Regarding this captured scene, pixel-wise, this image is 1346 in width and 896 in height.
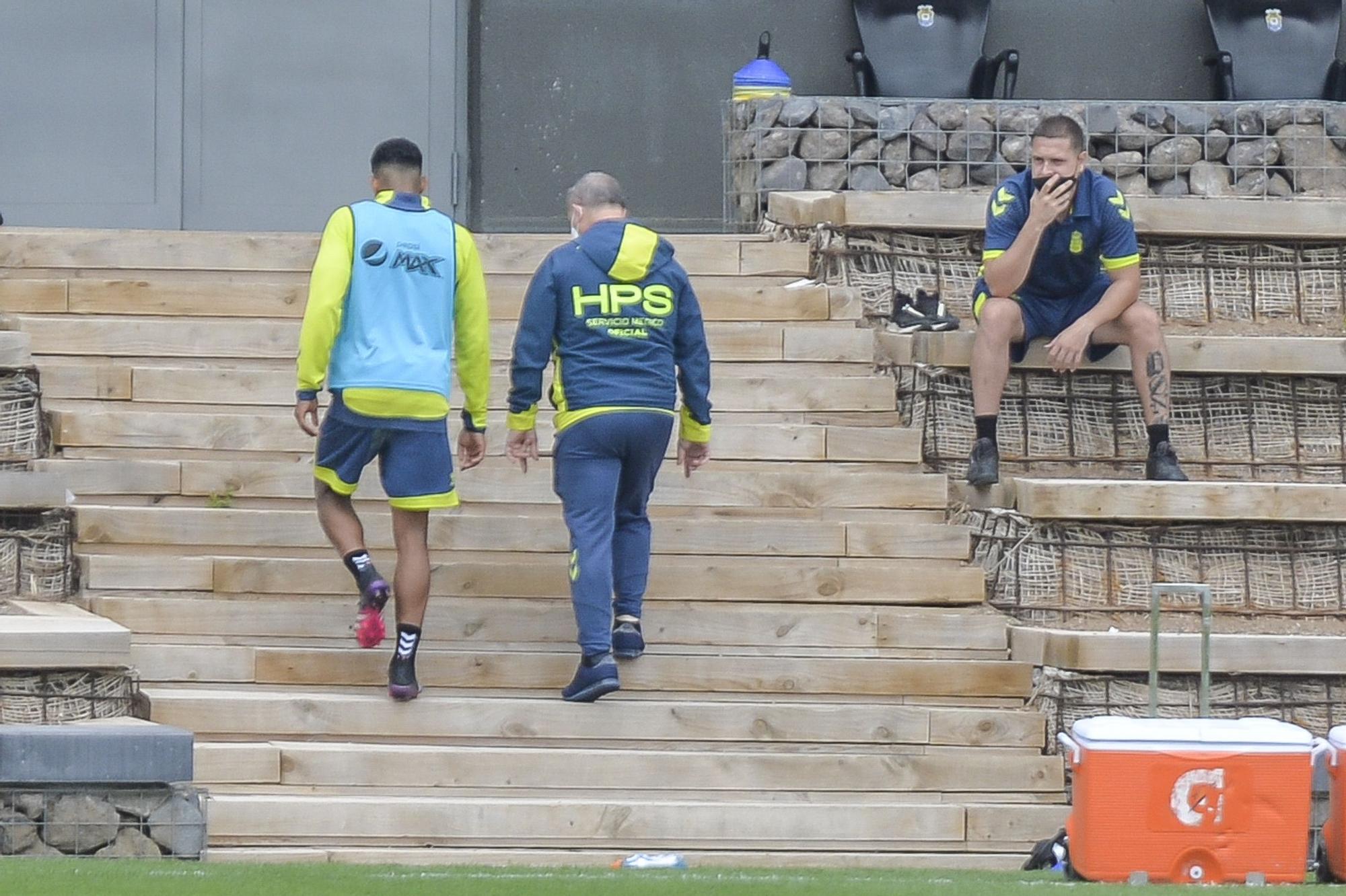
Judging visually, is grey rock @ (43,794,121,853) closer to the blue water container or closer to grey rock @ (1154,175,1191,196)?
the blue water container

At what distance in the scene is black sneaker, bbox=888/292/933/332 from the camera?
887cm

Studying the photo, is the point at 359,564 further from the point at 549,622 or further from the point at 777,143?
the point at 777,143

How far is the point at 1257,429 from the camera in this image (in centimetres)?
870

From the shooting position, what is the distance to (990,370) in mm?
8102

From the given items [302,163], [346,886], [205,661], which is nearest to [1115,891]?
[346,886]

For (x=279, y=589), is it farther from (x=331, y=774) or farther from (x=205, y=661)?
(x=331, y=774)

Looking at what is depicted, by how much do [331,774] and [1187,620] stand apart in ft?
9.88

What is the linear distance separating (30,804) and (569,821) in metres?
1.55

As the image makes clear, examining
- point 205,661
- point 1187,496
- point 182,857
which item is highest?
point 1187,496

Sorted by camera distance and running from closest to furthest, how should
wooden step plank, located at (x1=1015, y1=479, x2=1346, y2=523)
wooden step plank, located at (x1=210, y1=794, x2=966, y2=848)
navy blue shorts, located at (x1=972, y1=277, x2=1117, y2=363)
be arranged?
wooden step plank, located at (x1=210, y1=794, x2=966, y2=848), wooden step plank, located at (x1=1015, y1=479, x2=1346, y2=523), navy blue shorts, located at (x1=972, y1=277, x2=1117, y2=363)

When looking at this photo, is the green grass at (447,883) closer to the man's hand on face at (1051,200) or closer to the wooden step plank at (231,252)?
the man's hand on face at (1051,200)

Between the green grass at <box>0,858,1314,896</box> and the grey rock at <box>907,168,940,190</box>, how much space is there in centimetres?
518

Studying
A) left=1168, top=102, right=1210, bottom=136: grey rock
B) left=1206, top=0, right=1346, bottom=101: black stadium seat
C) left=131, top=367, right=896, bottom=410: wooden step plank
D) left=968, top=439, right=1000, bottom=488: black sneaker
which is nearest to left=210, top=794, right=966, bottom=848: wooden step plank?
left=968, top=439, right=1000, bottom=488: black sneaker

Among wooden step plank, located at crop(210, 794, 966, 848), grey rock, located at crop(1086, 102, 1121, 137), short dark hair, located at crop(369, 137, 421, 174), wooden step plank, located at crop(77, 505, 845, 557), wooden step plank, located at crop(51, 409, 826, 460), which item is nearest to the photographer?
wooden step plank, located at crop(210, 794, 966, 848)
